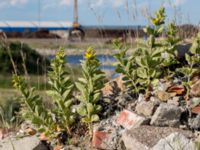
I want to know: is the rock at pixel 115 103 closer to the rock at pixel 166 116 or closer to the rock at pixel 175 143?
the rock at pixel 166 116

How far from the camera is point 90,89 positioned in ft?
12.5

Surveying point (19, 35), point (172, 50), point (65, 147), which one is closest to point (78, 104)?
point (65, 147)

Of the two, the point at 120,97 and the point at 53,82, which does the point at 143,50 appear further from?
the point at 53,82

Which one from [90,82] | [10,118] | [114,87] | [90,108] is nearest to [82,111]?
[90,108]

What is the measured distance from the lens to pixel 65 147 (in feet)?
12.4

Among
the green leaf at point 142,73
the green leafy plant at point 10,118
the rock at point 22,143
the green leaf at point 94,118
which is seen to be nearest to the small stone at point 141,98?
the green leaf at point 142,73

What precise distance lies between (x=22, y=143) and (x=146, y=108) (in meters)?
0.86

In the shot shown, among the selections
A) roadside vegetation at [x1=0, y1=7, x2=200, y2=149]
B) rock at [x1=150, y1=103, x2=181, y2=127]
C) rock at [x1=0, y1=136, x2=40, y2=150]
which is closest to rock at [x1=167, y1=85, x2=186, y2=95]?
roadside vegetation at [x1=0, y1=7, x2=200, y2=149]

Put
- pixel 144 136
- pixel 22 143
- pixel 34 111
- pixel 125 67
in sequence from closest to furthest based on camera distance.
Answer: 1. pixel 144 136
2. pixel 22 143
3. pixel 34 111
4. pixel 125 67

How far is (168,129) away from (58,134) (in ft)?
2.57

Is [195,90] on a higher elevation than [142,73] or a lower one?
lower

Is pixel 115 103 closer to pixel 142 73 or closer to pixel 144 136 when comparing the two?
pixel 142 73

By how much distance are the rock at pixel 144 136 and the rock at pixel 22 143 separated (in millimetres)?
660

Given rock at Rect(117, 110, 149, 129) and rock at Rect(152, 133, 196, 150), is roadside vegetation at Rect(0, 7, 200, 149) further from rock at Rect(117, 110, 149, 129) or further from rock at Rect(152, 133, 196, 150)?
rock at Rect(152, 133, 196, 150)
